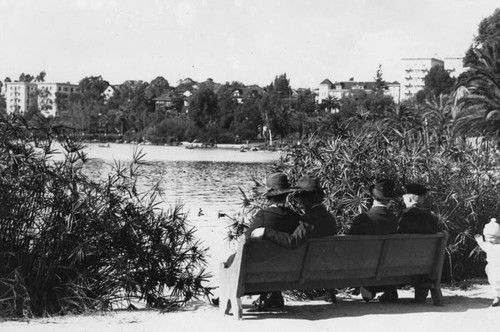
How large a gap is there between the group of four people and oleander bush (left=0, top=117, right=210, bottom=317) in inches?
66.7

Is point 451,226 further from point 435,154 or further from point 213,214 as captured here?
point 213,214

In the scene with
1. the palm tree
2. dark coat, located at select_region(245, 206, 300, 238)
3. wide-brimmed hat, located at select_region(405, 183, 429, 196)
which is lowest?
dark coat, located at select_region(245, 206, 300, 238)

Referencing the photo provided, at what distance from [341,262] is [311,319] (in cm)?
63

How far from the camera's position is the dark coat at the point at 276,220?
7371mm

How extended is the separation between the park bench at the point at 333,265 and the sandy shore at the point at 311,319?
0.26 metres

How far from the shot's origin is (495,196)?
11.3 m

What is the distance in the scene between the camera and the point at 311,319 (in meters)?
7.40

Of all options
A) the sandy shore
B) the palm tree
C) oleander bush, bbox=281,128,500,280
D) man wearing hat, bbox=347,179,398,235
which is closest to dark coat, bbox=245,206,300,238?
the sandy shore

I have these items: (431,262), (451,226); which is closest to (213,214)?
(451,226)

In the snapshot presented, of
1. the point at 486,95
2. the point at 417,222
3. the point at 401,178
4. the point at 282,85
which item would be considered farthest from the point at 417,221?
the point at 282,85

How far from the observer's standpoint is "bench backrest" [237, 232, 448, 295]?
283 inches

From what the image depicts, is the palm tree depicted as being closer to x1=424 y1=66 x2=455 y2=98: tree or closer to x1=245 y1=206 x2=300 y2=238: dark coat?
x1=245 y1=206 x2=300 y2=238: dark coat

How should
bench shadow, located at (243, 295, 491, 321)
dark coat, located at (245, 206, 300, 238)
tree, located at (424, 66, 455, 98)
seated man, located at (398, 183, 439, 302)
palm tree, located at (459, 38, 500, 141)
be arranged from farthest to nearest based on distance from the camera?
tree, located at (424, 66, 455, 98) < palm tree, located at (459, 38, 500, 141) < seated man, located at (398, 183, 439, 302) < bench shadow, located at (243, 295, 491, 321) < dark coat, located at (245, 206, 300, 238)

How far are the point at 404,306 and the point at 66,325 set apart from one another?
3.39 metres
